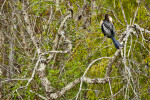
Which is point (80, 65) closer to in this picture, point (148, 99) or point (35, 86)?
point (35, 86)

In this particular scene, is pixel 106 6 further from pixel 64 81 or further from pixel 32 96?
pixel 32 96

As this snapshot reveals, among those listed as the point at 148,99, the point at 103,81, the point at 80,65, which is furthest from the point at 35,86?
the point at 148,99

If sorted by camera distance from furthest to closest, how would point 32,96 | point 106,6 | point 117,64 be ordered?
point 32,96, point 106,6, point 117,64

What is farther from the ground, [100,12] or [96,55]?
[100,12]

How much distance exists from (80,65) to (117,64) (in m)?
1.41

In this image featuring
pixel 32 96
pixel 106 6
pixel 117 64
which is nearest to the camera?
pixel 117 64

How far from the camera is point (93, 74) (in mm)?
3695

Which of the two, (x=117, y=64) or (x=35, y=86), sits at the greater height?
(x=117, y=64)

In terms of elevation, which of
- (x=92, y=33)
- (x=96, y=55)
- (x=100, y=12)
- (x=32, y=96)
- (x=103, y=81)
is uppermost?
(x=100, y=12)

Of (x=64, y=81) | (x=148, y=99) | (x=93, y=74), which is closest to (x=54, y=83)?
(x=64, y=81)

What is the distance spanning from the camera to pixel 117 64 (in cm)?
348

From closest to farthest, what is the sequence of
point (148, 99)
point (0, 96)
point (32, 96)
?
1. point (148, 99)
2. point (0, 96)
3. point (32, 96)

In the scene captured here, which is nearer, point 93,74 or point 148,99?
point 148,99

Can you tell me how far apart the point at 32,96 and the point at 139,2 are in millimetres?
3070
